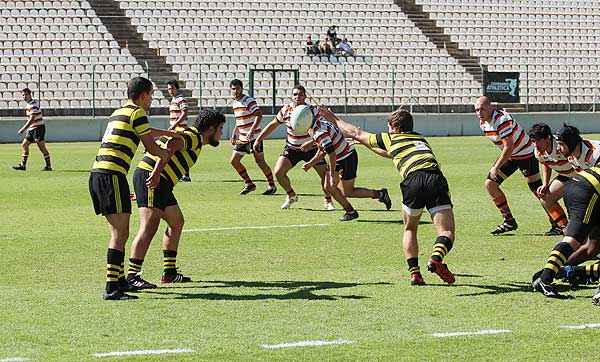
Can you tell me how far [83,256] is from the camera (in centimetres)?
1344

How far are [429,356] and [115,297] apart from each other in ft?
11.2

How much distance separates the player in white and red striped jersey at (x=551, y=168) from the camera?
13.1 meters

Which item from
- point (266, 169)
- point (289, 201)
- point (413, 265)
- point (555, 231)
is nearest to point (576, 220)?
point (413, 265)

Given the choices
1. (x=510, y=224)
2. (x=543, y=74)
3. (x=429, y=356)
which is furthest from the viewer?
(x=543, y=74)

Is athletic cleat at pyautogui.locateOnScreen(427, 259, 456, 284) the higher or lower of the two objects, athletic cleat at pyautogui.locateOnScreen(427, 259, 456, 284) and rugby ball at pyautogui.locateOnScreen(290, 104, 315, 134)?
the lower

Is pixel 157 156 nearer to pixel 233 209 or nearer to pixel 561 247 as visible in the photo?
pixel 561 247

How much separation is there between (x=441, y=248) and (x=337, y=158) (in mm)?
6562

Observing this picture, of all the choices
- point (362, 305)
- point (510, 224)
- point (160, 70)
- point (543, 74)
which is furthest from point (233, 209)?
point (543, 74)

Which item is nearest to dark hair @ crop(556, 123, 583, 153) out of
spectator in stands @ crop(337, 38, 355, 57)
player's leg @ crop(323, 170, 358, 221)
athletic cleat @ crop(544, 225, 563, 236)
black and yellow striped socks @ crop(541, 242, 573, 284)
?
black and yellow striped socks @ crop(541, 242, 573, 284)

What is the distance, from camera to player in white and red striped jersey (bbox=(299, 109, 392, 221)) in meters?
17.1

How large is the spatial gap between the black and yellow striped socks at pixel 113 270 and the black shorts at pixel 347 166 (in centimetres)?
730

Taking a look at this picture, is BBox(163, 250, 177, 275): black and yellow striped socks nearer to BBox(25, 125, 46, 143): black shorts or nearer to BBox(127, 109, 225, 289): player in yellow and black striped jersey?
BBox(127, 109, 225, 289): player in yellow and black striped jersey

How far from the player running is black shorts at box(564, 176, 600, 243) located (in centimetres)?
498

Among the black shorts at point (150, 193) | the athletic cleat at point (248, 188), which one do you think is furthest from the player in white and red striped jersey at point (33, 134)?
the black shorts at point (150, 193)
